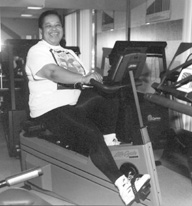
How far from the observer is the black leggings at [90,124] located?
2.22 metres

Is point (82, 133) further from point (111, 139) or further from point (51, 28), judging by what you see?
point (51, 28)

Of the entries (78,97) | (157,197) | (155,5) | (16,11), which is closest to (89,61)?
(16,11)

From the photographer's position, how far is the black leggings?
222 centimetres

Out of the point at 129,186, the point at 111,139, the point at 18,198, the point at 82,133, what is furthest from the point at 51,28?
the point at 18,198

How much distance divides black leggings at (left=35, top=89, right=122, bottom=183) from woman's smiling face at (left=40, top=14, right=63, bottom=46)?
0.50 meters

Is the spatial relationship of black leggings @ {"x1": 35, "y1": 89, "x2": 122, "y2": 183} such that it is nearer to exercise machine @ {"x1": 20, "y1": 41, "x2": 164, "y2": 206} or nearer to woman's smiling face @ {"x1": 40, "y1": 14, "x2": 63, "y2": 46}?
exercise machine @ {"x1": 20, "y1": 41, "x2": 164, "y2": 206}

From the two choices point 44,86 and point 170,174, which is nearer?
point 44,86

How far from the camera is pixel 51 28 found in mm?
2559

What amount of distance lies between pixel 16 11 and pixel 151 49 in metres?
4.32

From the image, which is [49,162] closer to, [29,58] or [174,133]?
[29,58]

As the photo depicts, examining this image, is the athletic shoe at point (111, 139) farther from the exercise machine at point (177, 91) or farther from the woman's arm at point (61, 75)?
the woman's arm at point (61, 75)

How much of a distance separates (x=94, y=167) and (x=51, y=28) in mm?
1136

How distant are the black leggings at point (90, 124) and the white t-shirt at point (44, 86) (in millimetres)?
60

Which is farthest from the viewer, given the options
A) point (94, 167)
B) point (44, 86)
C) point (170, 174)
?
point (170, 174)
